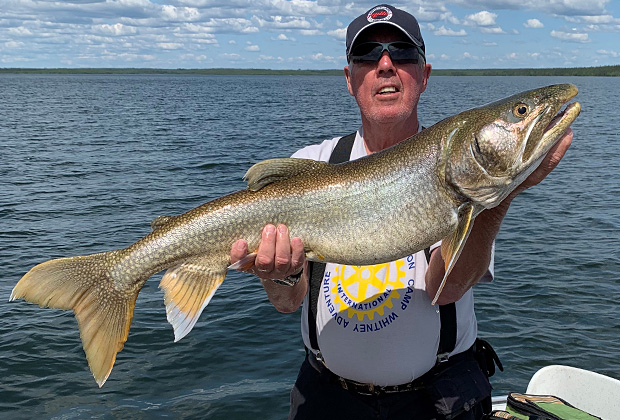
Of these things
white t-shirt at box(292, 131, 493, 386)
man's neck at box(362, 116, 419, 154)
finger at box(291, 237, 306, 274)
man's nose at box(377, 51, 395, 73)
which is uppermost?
man's nose at box(377, 51, 395, 73)

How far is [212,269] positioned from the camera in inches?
150

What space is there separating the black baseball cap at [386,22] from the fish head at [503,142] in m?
1.06

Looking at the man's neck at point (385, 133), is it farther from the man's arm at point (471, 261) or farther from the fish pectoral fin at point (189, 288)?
the fish pectoral fin at point (189, 288)

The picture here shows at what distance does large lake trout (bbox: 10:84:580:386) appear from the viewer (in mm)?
3396

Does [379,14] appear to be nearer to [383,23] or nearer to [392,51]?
[383,23]

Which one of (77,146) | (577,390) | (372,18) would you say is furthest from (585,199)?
(77,146)

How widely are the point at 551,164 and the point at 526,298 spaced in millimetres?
8900

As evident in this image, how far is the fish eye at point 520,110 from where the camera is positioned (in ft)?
11.1

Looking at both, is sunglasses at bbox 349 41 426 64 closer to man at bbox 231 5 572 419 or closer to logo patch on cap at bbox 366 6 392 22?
man at bbox 231 5 572 419

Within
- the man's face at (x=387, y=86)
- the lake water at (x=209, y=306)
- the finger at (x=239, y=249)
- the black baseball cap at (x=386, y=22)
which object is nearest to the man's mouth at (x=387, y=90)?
the man's face at (x=387, y=86)

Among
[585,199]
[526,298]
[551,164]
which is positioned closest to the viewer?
[551,164]

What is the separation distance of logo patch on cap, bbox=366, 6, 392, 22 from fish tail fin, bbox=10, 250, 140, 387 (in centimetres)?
235

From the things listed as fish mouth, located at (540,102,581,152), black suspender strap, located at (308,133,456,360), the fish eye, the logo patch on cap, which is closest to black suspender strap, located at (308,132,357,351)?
black suspender strap, located at (308,133,456,360)

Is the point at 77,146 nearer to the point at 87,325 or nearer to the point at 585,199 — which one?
the point at 585,199
